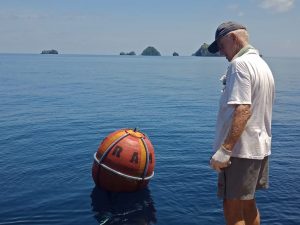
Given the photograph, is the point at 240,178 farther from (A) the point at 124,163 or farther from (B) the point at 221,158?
(A) the point at 124,163

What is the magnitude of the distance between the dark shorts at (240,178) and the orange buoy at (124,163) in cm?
377

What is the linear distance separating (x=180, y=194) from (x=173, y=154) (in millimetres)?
3944

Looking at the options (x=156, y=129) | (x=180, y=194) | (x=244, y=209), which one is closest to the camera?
(x=244, y=209)

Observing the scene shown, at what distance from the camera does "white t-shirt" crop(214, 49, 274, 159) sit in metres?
4.79

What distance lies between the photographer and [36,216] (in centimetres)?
821

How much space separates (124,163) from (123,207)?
938 mm

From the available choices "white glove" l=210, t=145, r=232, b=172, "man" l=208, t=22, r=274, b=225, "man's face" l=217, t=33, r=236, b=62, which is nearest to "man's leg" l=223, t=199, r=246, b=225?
"man" l=208, t=22, r=274, b=225

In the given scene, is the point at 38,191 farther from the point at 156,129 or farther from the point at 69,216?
the point at 156,129

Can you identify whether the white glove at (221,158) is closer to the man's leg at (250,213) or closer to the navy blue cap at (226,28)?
the man's leg at (250,213)

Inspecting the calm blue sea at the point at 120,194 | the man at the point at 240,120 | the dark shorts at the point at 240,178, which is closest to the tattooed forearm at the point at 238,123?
the man at the point at 240,120

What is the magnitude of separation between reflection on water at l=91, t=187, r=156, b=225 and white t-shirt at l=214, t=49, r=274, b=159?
352 centimetres

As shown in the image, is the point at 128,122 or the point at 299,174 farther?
the point at 128,122

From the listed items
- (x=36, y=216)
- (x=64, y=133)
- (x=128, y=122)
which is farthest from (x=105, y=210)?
(x=128, y=122)

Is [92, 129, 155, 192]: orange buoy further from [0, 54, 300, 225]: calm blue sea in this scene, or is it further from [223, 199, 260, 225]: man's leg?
Answer: [223, 199, 260, 225]: man's leg
